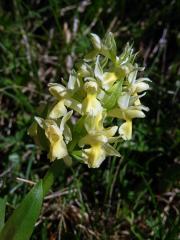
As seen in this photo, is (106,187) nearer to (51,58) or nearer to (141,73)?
(141,73)

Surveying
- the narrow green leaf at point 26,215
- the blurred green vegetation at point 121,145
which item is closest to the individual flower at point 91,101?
the narrow green leaf at point 26,215

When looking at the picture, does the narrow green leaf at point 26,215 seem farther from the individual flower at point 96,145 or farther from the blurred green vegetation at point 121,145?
the blurred green vegetation at point 121,145

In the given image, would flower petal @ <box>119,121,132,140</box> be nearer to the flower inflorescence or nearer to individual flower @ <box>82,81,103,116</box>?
the flower inflorescence

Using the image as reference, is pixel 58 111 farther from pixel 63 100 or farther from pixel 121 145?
pixel 121 145

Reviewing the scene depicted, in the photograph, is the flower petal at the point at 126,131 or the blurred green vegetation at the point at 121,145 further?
the blurred green vegetation at the point at 121,145

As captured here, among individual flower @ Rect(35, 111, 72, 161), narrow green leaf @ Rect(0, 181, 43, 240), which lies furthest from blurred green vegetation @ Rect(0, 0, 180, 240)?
individual flower @ Rect(35, 111, 72, 161)

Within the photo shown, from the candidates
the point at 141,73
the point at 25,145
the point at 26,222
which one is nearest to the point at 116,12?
the point at 141,73
